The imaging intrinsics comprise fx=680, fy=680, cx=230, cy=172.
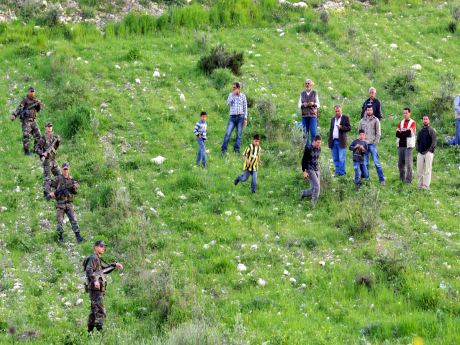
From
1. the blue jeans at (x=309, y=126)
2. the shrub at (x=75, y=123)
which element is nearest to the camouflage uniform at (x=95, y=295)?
the shrub at (x=75, y=123)

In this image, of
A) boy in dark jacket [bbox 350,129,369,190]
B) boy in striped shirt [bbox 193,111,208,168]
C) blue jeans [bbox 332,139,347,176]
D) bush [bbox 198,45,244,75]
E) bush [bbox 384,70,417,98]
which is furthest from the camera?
bush [bbox 198,45,244,75]

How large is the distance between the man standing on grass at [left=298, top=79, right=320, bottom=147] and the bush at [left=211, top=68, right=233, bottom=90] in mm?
4472

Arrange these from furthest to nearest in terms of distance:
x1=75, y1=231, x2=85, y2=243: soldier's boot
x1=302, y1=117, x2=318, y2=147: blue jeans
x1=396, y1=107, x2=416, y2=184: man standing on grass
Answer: x1=302, y1=117, x2=318, y2=147: blue jeans
x1=396, y1=107, x2=416, y2=184: man standing on grass
x1=75, y1=231, x2=85, y2=243: soldier's boot

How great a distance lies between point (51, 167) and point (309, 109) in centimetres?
678

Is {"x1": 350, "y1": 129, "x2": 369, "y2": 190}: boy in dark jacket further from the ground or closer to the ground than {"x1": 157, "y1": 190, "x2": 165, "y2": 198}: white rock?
further from the ground

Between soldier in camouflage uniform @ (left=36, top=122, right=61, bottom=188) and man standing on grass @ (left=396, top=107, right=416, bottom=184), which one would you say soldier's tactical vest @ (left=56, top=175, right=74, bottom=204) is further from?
man standing on grass @ (left=396, top=107, right=416, bottom=184)

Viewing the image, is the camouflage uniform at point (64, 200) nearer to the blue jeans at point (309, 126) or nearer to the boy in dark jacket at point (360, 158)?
the boy in dark jacket at point (360, 158)

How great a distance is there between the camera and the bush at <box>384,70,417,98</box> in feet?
71.6

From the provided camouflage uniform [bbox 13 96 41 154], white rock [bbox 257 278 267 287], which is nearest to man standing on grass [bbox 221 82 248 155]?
camouflage uniform [bbox 13 96 41 154]

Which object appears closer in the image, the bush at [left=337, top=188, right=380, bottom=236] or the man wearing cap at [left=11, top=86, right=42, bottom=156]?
the bush at [left=337, top=188, right=380, bottom=236]

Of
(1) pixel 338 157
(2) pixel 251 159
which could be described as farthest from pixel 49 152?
(1) pixel 338 157

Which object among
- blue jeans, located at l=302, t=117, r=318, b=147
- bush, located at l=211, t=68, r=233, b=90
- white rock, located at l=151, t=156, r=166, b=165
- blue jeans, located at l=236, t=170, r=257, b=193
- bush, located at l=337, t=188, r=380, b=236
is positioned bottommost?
A: bush, located at l=337, t=188, r=380, b=236

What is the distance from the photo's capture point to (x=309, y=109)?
705 inches

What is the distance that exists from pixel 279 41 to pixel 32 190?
13.2 meters
